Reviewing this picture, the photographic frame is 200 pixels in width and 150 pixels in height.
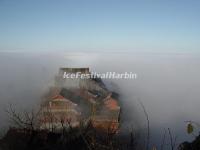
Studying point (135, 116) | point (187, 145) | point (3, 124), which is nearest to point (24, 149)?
point (187, 145)

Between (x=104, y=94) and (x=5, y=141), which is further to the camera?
(x=104, y=94)

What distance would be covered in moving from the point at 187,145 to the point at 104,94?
17.4 meters

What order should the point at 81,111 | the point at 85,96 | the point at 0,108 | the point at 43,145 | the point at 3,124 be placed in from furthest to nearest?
the point at 0,108
the point at 85,96
the point at 81,111
the point at 3,124
the point at 43,145

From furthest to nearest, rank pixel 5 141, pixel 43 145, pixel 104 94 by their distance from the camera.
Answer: pixel 104 94, pixel 5 141, pixel 43 145

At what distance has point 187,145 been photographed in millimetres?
4520

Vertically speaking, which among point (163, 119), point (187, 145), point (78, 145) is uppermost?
point (187, 145)

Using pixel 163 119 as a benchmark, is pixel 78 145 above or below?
above

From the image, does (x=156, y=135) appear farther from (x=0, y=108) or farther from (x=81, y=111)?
(x=0, y=108)

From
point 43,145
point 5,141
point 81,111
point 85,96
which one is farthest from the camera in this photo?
point 85,96

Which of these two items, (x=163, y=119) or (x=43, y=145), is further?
(x=163, y=119)

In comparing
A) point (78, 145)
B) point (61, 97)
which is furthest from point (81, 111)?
point (78, 145)

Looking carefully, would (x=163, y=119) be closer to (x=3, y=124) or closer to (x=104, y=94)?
(x=104, y=94)

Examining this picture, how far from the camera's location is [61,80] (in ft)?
72.2

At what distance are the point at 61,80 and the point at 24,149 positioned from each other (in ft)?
54.1
